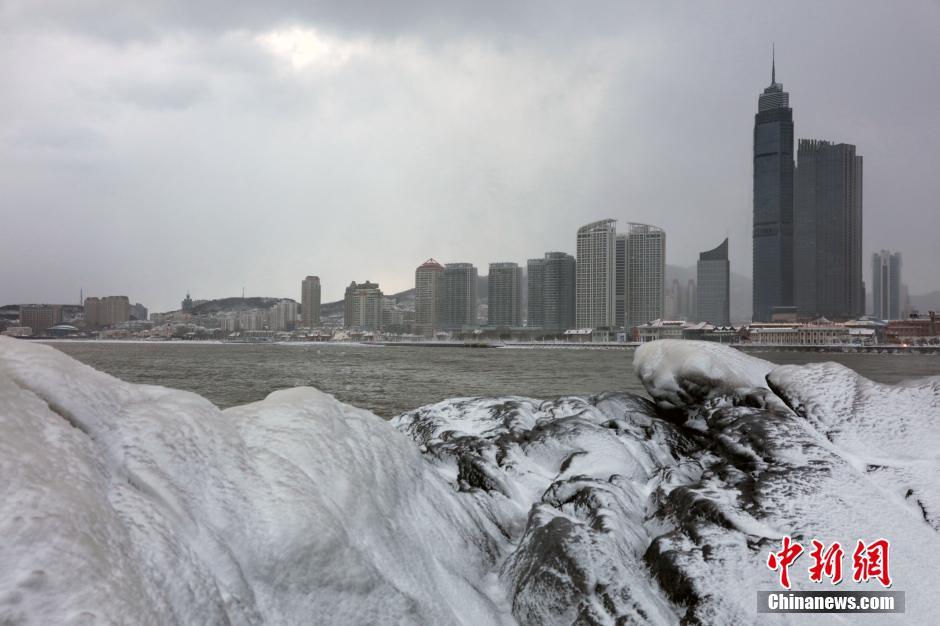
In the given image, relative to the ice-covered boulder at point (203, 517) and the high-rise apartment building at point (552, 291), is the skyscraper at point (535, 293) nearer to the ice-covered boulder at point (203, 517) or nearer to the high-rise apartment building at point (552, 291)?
the high-rise apartment building at point (552, 291)

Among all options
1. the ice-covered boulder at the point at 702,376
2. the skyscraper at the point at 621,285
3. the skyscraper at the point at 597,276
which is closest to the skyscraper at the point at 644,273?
the skyscraper at the point at 621,285

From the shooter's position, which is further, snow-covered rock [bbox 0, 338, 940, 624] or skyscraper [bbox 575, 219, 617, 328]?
skyscraper [bbox 575, 219, 617, 328]

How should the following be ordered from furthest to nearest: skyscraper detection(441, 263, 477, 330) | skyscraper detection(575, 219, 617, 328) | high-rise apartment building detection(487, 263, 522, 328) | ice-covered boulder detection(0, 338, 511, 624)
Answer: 1. high-rise apartment building detection(487, 263, 522, 328)
2. skyscraper detection(441, 263, 477, 330)
3. skyscraper detection(575, 219, 617, 328)
4. ice-covered boulder detection(0, 338, 511, 624)

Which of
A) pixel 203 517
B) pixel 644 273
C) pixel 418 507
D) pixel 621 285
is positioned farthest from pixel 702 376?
pixel 644 273

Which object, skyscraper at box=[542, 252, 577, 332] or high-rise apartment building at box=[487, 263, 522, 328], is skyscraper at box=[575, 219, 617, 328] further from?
high-rise apartment building at box=[487, 263, 522, 328]

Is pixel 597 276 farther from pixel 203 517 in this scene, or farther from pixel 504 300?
pixel 203 517

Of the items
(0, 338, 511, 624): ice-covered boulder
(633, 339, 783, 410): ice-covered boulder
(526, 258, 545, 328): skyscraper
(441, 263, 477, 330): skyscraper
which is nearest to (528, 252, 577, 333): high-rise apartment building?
(526, 258, 545, 328): skyscraper
